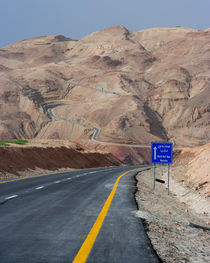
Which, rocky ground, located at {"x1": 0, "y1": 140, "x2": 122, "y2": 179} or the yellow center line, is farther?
rocky ground, located at {"x1": 0, "y1": 140, "x2": 122, "y2": 179}

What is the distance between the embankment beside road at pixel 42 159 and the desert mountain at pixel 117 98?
30325 mm

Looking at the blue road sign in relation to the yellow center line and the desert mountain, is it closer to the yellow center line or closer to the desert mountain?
the yellow center line

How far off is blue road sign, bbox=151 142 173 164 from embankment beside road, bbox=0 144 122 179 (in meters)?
12.1

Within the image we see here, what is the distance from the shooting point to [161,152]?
19094 mm

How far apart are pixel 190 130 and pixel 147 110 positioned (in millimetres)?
15576

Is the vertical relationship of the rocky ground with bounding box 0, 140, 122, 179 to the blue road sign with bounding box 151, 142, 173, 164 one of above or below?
below

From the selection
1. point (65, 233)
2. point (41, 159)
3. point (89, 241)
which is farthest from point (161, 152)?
point (41, 159)

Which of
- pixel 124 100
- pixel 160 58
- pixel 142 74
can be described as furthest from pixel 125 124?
pixel 160 58

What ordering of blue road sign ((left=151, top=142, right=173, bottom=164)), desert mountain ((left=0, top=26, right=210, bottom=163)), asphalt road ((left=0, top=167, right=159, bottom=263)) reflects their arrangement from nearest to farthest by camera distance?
1. asphalt road ((left=0, top=167, right=159, bottom=263))
2. blue road sign ((left=151, top=142, right=173, bottom=164))
3. desert mountain ((left=0, top=26, right=210, bottom=163))

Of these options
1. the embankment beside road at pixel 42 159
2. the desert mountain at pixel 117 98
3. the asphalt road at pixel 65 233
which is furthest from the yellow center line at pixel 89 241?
the desert mountain at pixel 117 98

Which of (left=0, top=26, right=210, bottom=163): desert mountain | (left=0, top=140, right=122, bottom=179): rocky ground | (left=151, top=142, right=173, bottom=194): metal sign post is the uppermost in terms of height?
(left=0, top=26, right=210, bottom=163): desert mountain

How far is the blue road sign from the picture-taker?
1884 cm

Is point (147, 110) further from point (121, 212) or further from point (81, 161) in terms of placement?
point (121, 212)

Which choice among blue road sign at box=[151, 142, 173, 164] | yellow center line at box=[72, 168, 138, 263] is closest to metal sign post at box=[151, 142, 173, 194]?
blue road sign at box=[151, 142, 173, 164]
